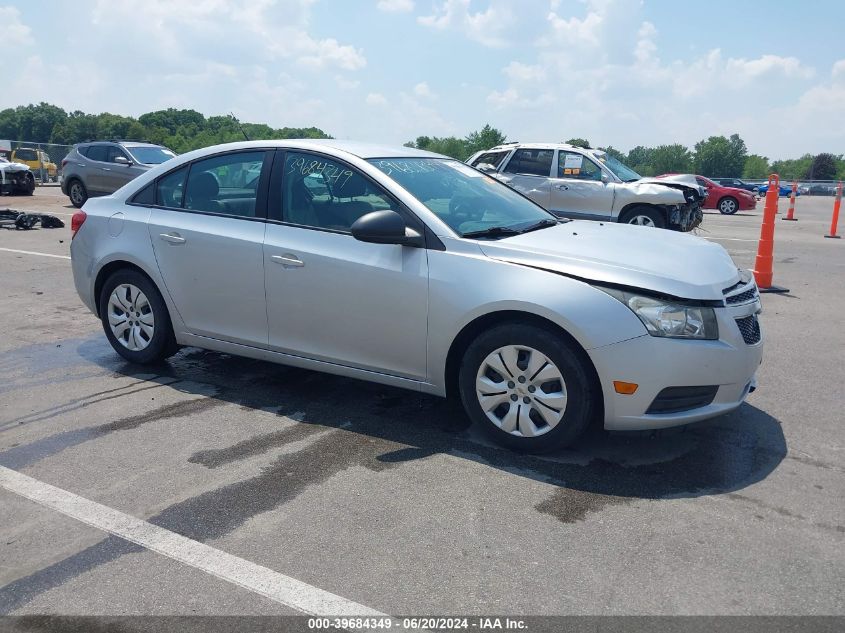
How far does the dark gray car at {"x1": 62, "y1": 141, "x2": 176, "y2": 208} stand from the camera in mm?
17969

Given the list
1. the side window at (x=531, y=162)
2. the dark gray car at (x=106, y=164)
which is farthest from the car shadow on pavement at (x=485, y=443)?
the dark gray car at (x=106, y=164)

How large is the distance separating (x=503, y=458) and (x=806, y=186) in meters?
64.6

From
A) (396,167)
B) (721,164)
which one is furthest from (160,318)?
(721,164)

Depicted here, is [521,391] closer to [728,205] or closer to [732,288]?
[732,288]

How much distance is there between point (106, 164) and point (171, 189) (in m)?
14.4

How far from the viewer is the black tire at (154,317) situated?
5488 millimetres

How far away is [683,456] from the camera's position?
163 inches

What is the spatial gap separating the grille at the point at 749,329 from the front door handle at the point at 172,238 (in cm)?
361

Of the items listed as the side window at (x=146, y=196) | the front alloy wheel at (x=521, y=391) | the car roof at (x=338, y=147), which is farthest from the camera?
the side window at (x=146, y=196)

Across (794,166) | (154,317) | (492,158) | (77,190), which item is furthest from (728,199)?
(794,166)

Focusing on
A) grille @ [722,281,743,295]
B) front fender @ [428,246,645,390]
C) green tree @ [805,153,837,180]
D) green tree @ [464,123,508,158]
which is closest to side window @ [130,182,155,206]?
front fender @ [428,246,645,390]

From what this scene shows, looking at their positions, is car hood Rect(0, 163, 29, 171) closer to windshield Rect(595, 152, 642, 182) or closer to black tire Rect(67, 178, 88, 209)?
black tire Rect(67, 178, 88, 209)

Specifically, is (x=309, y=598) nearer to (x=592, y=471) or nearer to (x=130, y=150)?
(x=592, y=471)

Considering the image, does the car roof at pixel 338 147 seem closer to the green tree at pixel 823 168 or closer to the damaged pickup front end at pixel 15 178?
the damaged pickup front end at pixel 15 178
